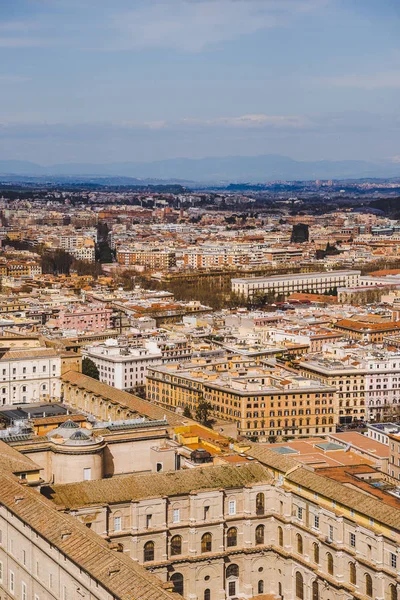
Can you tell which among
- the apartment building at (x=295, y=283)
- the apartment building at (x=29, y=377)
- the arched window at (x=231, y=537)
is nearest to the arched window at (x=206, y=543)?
the arched window at (x=231, y=537)

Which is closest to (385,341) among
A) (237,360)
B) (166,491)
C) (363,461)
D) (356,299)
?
(237,360)

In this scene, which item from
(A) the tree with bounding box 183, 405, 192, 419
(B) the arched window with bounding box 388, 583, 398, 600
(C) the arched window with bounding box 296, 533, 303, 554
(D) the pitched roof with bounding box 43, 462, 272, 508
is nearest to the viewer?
(B) the arched window with bounding box 388, 583, 398, 600

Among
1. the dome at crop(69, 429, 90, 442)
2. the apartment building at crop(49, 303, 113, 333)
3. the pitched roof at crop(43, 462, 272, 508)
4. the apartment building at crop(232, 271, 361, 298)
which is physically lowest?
the apartment building at crop(232, 271, 361, 298)

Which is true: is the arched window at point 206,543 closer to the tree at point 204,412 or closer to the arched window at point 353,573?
the arched window at point 353,573

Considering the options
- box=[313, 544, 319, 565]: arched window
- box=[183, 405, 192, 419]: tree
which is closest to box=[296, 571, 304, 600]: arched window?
box=[313, 544, 319, 565]: arched window

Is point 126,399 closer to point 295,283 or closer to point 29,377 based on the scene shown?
point 29,377

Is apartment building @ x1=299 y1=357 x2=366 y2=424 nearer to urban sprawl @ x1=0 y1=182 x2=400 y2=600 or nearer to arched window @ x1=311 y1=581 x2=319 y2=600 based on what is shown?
urban sprawl @ x1=0 y1=182 x2=400 y2=600

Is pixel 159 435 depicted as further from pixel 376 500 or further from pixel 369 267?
pixel 369 267
